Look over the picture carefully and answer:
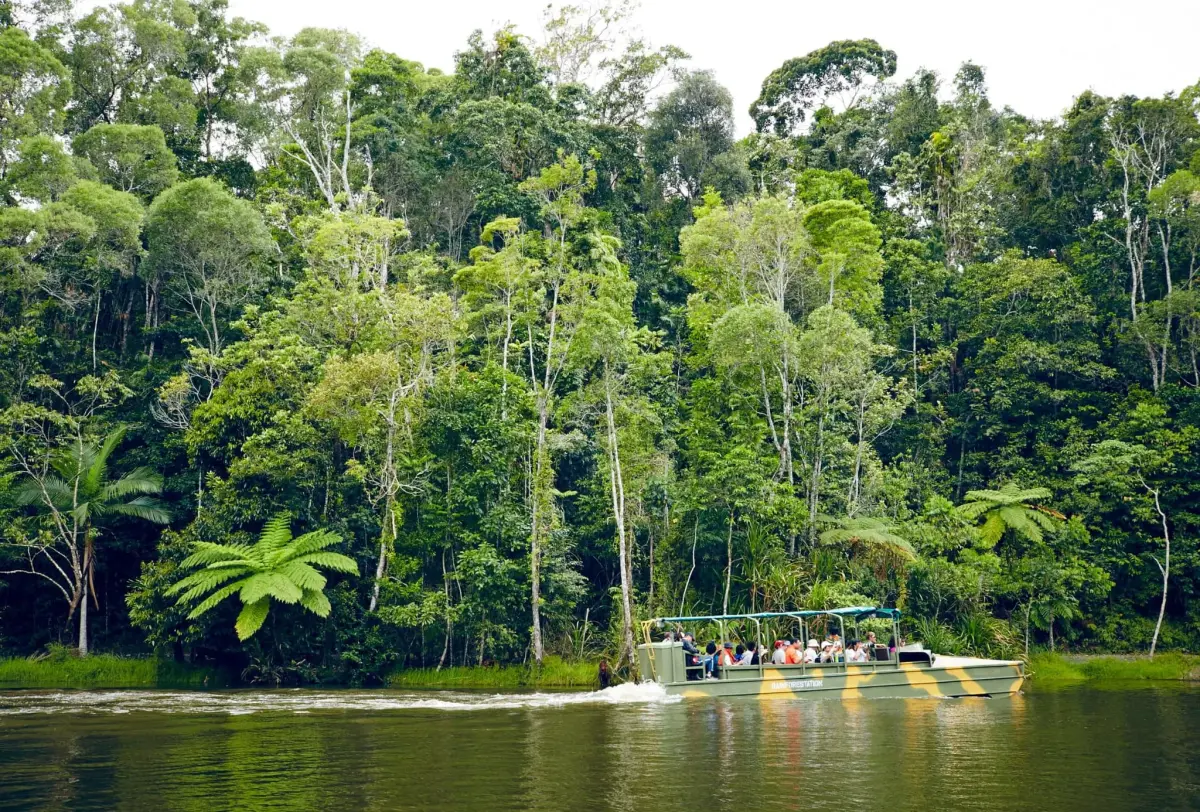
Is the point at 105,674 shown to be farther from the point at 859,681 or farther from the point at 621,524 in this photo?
the point at 859,681

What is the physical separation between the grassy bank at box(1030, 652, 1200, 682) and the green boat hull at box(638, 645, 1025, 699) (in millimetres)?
6484

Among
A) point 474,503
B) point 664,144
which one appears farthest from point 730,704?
point 664,144

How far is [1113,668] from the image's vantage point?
90.9 feet

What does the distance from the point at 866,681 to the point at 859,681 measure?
151mm

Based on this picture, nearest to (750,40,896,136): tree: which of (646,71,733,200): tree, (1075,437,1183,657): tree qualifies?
(646,71,733,200): tree

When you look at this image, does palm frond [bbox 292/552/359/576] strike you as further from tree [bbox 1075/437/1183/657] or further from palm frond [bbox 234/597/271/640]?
tree [bbox 1075/437/1183/657]

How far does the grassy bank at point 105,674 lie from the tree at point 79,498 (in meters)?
0.71

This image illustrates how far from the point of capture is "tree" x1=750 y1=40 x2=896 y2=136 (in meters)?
46.8

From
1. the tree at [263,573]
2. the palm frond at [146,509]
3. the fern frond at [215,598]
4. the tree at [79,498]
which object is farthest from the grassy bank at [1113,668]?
the tree at [79,498]

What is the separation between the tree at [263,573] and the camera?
923 inches

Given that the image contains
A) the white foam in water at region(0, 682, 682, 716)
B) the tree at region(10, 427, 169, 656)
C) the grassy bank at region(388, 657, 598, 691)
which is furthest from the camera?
the tree at region(10, 427, 169, 656)

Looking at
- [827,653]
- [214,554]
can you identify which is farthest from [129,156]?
[827,653]

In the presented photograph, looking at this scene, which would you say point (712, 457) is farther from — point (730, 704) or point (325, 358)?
point (325, 358)

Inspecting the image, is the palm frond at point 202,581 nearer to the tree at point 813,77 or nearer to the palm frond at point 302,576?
the palm frond at point 302,576
